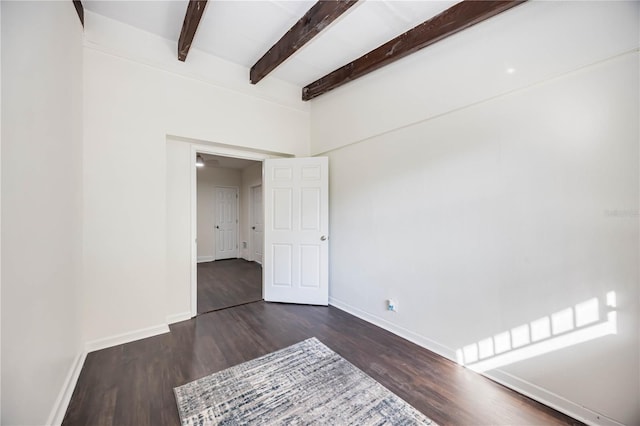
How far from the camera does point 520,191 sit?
1.80 m

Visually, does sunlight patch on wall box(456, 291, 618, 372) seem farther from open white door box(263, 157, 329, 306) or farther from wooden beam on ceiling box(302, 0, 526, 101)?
wooden beam on ceiling box(302, 0, 526, 101)

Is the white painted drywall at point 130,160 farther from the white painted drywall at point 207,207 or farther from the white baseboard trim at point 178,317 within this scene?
the white painted drywall at point 207,207

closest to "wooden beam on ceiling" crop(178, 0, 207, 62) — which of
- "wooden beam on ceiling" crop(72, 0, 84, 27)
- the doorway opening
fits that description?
"wooden beam on ceiling" crop(72, 0, 84, 27)

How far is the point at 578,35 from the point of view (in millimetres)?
1553

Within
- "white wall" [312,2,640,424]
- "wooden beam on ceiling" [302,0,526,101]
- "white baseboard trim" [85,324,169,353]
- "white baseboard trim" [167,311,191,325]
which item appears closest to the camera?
"white wall" [312,2,640,424]

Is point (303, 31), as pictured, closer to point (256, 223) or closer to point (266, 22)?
point (266, 22)

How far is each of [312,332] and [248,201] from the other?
4.60m

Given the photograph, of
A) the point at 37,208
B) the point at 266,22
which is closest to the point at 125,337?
the point at 37,208

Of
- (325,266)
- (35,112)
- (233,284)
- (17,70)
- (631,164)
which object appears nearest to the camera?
(17,70)

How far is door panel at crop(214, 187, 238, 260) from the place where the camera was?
654 centimetres

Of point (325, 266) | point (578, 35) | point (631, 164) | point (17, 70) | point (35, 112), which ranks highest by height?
point (578, 35)

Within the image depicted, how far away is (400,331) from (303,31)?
3.12 metres

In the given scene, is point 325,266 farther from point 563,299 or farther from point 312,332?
point 563,299

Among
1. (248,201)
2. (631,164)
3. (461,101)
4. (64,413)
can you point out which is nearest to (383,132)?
(461,101)
